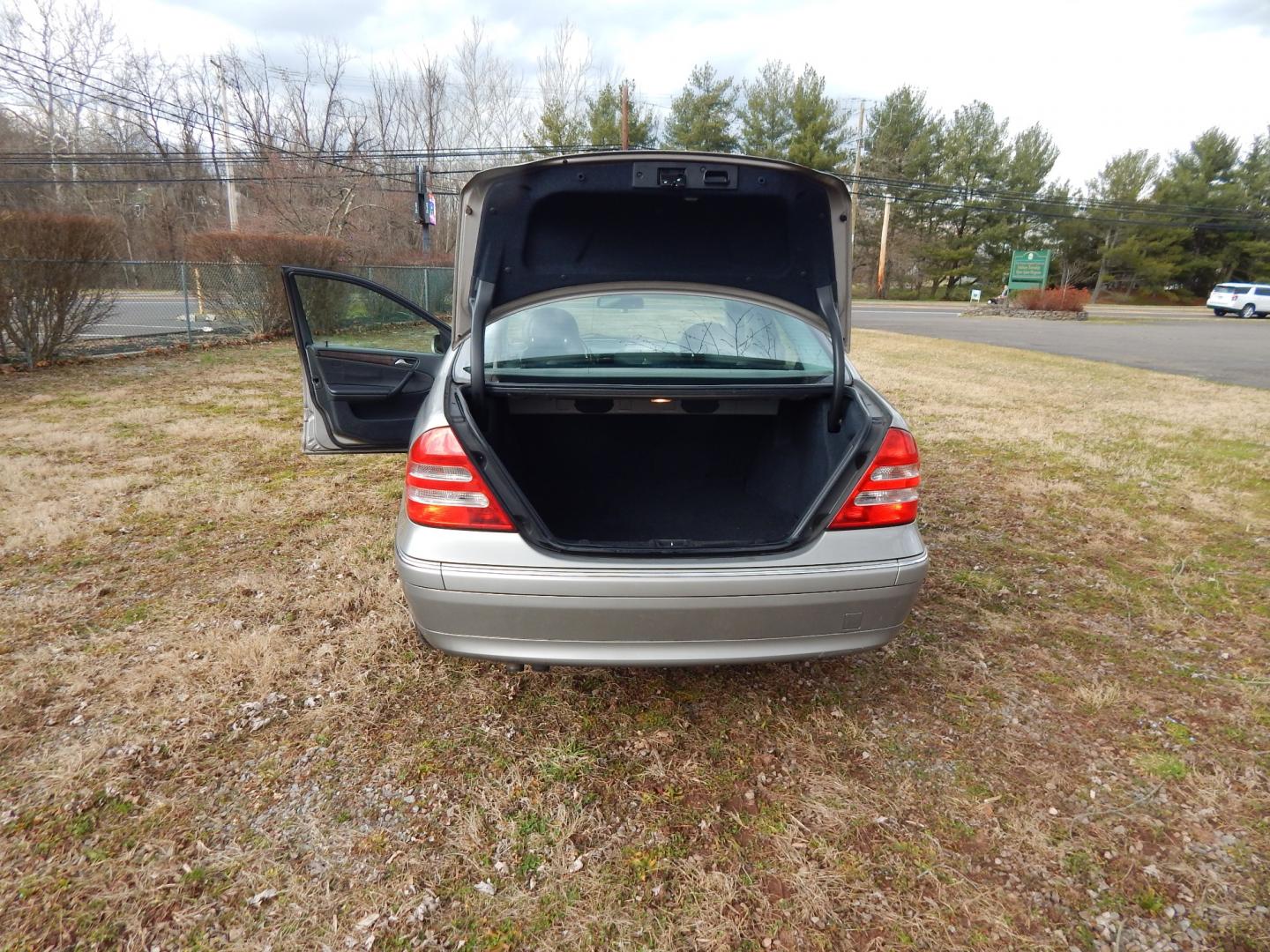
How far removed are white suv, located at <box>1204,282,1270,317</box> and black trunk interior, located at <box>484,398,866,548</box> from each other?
39.7 m

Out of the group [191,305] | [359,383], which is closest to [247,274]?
[191,305]

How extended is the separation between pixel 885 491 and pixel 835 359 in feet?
1.86

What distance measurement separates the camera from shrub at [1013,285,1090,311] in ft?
89.3

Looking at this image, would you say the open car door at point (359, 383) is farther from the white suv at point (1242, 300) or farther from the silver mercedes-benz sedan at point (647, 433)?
the white suv at point (1242, 300)

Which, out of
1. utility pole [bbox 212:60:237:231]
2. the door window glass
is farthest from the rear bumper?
utility pole [bbox 212:60:237:231]

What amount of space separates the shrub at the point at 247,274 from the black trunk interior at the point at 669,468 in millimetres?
11108

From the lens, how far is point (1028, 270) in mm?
31156

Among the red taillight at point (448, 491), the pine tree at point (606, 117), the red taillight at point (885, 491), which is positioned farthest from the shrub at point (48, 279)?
the pine tree at point (606, 117)

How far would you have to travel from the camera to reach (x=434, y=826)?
1810 mm

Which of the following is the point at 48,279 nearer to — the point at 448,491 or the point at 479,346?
the point at 479,346

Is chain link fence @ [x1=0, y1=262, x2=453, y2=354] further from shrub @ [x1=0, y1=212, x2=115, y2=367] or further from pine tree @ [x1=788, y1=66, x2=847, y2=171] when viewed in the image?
pine tree @ [x1=788, y1=66, x2=847, y2=171]

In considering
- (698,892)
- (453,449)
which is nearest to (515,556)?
(453,449)

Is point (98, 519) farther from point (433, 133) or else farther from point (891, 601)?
point (433, 133)

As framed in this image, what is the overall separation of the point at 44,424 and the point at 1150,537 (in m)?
8.54
